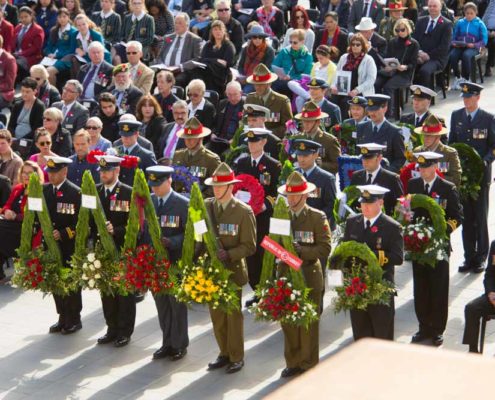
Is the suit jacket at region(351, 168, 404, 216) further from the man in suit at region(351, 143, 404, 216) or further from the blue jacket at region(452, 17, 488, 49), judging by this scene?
the blue jacket at region(452, 17, 488, 49)

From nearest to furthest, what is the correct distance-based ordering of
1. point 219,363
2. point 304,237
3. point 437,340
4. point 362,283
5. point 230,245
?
point 362,283 < point 304,237 < point 230,245 < point 219,363 < point 437,340

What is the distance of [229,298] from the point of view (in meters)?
10.5

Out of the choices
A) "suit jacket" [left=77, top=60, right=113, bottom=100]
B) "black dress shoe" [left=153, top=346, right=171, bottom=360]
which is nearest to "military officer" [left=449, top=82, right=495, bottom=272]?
"black dress shoe" [left=153, top=346, right=171, bottom=360]

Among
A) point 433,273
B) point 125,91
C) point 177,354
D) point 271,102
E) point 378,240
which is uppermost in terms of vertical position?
point 125,91

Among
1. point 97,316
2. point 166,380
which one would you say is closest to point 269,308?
point 166,380

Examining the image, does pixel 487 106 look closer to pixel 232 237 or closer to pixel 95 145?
pixel 95 145

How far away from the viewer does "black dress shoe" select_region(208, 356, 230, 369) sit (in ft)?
35.9

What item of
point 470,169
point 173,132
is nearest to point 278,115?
point 173,132

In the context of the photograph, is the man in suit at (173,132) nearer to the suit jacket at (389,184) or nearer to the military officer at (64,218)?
the military officer at (64,218)

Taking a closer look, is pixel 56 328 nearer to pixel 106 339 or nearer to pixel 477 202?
pixel 106 339

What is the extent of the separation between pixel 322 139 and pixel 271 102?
5.99 ft

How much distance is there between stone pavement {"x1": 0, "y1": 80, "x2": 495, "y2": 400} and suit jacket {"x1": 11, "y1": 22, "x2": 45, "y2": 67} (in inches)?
327

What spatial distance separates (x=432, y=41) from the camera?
65.2 ft

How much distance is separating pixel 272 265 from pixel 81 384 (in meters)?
2.03
